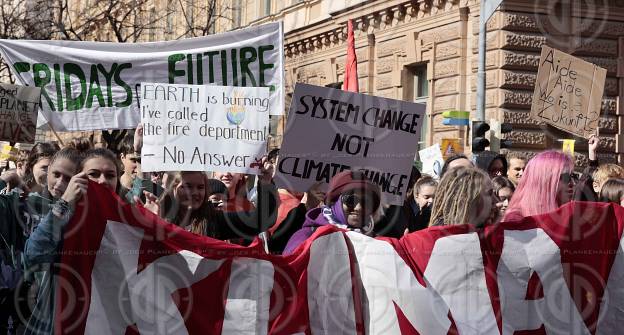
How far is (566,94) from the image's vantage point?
9.92 m

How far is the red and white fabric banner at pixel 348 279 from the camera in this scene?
5.36m

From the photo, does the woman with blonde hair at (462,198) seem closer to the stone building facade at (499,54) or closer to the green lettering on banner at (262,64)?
the green lettering on banner at (262,64)

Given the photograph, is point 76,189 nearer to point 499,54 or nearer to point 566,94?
point 566,94

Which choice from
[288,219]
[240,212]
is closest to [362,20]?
[288,219]

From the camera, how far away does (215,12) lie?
28.8m

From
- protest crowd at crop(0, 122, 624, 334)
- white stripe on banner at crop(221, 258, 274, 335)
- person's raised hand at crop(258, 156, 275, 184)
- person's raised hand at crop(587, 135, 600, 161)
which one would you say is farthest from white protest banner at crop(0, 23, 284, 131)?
white stripe on banner at crop(221, 258, 274, 335)

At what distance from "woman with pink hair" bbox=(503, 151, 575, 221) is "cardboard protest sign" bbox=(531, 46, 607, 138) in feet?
11.7

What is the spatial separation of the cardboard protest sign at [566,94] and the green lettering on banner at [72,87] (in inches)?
145

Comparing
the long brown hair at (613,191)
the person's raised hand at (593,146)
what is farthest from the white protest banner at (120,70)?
the long brown hair at (613,191)

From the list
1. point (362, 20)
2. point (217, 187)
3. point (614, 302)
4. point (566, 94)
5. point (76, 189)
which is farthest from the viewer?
point (362, 20)

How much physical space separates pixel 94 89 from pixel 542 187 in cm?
437

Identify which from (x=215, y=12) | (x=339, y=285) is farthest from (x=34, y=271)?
(x=215, y=12)

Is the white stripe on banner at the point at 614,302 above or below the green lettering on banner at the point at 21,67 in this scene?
below

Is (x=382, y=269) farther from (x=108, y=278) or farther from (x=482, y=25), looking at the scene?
(x=482, y=25)
